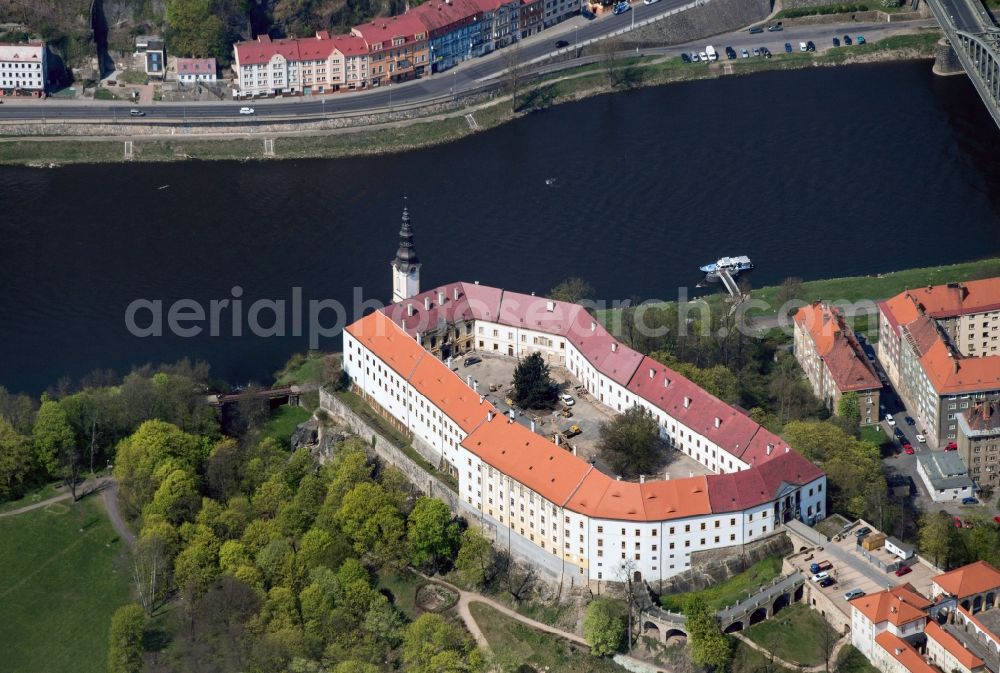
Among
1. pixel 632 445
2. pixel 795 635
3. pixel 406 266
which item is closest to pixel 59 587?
pixel 406 266

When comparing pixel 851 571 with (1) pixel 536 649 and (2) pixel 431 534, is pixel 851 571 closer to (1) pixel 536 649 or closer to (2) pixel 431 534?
(1) pixel 536 649

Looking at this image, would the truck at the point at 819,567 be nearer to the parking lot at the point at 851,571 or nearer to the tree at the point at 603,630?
the parking lot at the point at 851,571

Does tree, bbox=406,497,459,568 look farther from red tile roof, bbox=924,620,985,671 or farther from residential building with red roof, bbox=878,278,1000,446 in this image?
residential building with red roof, bbox=878,278,1000,446

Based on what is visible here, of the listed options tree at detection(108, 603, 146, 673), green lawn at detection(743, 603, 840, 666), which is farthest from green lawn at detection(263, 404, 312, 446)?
green lawn at detection(743, 603, 840, 666)

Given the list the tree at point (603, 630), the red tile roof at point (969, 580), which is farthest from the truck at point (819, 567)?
the tree at point (603, 630)

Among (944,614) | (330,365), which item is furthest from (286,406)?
(944,614)

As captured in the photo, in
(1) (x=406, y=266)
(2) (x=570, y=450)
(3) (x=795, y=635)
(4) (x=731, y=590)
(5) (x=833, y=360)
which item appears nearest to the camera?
(3) (x=795, y=635)

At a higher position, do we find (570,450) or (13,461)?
(570,450)
